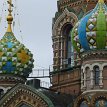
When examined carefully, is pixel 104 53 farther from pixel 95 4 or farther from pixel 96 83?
pixel 95 4

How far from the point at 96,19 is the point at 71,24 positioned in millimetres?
4585

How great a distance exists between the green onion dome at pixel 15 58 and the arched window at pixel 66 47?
1.73m

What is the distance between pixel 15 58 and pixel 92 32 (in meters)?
5.48

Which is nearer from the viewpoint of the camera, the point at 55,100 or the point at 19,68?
the point at 55,100

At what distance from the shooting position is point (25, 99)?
3067cm

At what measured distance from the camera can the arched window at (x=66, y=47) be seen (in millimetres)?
34406

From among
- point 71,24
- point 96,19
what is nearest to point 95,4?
point 71,24

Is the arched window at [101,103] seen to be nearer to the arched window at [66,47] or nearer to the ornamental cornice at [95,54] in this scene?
the ornamental cornice at [95,54]

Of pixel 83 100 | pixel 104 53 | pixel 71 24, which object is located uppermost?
pixel 71 24

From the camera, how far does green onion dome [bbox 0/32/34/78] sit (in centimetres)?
3353

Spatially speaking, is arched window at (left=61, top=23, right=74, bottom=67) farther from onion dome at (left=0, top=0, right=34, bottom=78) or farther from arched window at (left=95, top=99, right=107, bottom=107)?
arched window at (left=95, top=99, right=107, bottom=107)

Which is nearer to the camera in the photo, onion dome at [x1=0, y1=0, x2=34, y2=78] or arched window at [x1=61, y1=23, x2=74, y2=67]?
onion dome at [x1=0, y1=0, x2=34, y2=78]

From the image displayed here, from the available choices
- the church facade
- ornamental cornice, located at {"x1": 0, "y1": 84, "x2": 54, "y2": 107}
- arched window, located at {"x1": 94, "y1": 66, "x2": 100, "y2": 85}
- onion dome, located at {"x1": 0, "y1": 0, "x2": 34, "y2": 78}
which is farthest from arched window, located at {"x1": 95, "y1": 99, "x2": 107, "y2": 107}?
onion dome, located at {"x1": 0, "y1": 0, "x2": 34, "y2": 78}

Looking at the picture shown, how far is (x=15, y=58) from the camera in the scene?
1324 inches
